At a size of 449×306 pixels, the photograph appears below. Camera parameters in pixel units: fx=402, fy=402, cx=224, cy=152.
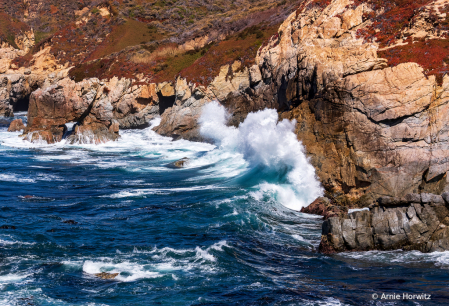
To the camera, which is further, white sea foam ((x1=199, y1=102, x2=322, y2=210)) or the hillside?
the hillside

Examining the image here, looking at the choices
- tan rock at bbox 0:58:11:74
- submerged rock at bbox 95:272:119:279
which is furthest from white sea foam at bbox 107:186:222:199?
tan rock at bbox 0:58:11:74

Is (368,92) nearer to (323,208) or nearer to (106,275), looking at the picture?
(323,208)

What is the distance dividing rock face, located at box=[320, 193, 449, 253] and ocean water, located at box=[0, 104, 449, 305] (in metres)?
0.43

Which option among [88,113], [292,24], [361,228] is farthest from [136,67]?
[361,228]

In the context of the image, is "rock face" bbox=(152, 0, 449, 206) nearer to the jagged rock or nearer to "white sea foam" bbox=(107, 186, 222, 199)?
"white sea foam" bbox=(107, 186, 222, 199)

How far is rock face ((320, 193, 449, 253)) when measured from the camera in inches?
484

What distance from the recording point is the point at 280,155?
22422 mm

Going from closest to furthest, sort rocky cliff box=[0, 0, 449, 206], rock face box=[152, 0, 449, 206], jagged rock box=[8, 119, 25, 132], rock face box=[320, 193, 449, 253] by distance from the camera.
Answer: rock face box=[320, 193, 449, 253] → rock face box=[152, 0, 449, 206] → rocky cliff box=[0, 0, 449, 206] → jagged rock box=[8, 119, 25, 132]

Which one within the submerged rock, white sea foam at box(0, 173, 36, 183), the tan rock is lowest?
the submerged rock

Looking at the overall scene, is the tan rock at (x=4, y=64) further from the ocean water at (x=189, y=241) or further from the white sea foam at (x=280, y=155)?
the white sea foam at (x=280, y=155)

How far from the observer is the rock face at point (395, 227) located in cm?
1228

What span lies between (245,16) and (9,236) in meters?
56.8

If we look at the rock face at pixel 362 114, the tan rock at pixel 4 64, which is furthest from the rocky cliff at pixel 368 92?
the tan rock at pixel 4 64

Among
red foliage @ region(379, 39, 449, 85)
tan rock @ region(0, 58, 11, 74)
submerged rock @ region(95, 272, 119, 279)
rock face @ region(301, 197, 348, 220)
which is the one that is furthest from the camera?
tan rock @ region(0, 58, 11, 74)
